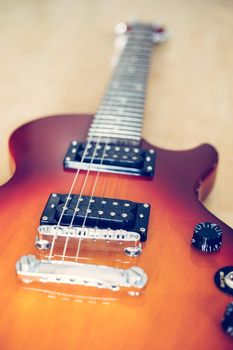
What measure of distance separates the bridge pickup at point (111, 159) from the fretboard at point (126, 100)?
5 centimetres

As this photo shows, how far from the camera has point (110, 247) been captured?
700mm

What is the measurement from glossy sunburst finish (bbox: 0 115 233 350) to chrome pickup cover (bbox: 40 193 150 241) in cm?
2

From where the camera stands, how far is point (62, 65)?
142cm

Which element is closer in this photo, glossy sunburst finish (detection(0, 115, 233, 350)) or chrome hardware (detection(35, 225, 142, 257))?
glossy sunburst finish (detection(0, 115, 233, 350))

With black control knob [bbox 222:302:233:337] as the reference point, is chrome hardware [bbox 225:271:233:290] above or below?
above

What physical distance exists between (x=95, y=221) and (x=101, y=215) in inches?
0.5

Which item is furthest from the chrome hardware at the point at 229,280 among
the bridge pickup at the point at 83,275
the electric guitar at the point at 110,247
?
the bridge pickup at the point at 83,275

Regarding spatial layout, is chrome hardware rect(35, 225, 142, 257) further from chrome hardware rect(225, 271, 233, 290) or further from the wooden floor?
the wooden floor

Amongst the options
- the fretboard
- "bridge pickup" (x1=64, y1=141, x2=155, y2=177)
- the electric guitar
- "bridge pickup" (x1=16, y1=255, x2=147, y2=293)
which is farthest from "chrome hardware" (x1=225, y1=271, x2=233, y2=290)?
the fretboard

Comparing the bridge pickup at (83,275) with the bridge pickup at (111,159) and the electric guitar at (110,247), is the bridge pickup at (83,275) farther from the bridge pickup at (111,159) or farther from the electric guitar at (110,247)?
the bridge pickup at (111,159)

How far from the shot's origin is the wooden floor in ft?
3.83

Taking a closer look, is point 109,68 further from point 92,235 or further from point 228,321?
point 228,321

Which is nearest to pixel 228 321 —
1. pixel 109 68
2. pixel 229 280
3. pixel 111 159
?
pixel 229 280

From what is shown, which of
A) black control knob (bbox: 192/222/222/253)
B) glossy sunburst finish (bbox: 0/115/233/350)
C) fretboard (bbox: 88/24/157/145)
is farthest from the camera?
fretboard (bbox: 88/24/157/145)
